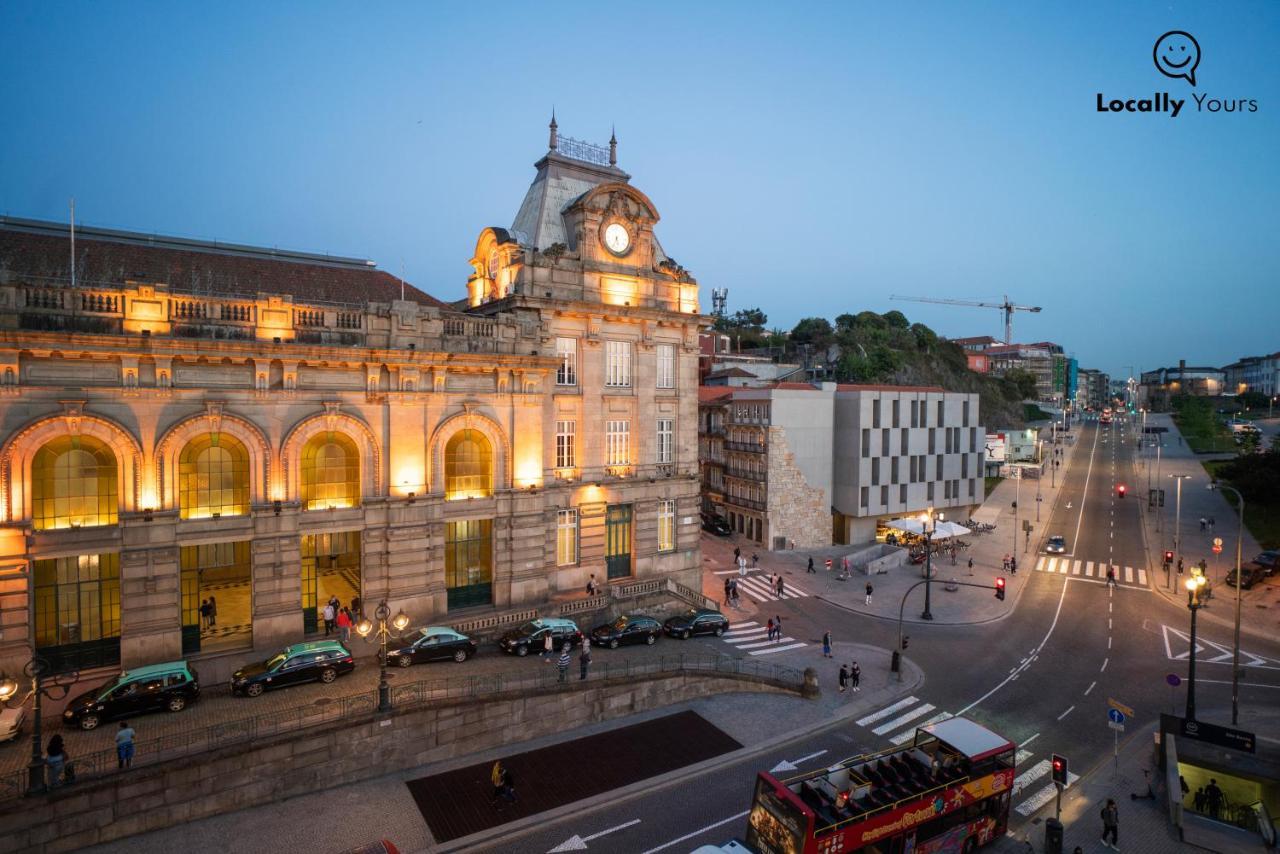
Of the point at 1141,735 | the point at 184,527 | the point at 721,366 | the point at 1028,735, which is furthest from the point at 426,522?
the point at 721,366

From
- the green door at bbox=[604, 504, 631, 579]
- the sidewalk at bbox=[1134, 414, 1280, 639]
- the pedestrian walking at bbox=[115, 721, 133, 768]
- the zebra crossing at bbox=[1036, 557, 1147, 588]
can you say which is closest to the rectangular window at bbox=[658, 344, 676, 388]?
the green door at bbox=[604, 504, 631, 579]

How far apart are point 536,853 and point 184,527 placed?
18157 millimetres

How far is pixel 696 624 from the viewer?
35562 mm

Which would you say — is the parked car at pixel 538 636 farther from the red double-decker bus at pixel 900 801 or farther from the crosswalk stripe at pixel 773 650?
the red double-decker bus at pixel 900 801

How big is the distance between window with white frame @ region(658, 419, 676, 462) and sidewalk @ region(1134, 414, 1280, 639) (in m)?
35.6

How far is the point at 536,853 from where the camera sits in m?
19.9

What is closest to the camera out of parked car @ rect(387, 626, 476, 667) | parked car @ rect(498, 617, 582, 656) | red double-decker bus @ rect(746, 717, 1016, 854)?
red double-decker bus @ rect(746, 717, 1016, 854)

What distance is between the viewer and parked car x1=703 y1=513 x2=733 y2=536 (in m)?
64.1

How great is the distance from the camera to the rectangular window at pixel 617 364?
38375 mm

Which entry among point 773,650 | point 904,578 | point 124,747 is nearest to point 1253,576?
point 904,578

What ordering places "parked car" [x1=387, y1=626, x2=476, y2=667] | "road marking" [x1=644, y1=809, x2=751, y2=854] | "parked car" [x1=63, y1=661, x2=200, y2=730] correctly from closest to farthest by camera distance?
"road marking" [x1=644, y1=809, x2=751, y2=854] < "parked car" [x1=63, y1=661, x2=200, y2=730] < "parked car" [x1=387, y1=626, x2=476, y2=667]

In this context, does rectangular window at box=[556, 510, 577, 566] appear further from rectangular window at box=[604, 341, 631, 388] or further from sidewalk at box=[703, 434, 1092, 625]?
sidewalk at box=[703, 434, 1092, 625]

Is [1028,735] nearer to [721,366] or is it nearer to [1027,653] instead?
[1027,653]

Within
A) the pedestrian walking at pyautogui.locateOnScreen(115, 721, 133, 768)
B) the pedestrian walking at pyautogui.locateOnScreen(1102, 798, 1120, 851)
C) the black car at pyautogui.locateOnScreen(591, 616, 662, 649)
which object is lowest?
the pedestrian walking at pyautogui.locateOnScreen(1102, 798, 1120, 851)
